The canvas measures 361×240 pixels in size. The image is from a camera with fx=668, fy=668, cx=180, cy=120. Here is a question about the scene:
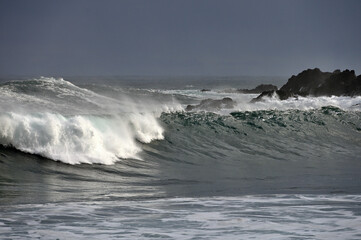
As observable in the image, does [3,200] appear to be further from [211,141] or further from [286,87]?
[286,87]

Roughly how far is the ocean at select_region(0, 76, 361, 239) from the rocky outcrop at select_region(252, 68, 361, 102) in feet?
40.9

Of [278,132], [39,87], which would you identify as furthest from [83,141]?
[39,87]

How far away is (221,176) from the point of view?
47.0 ft

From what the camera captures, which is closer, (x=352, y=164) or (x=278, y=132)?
(x=352, y=164)

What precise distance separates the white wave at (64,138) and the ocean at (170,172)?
3cm

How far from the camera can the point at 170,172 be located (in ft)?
49.0

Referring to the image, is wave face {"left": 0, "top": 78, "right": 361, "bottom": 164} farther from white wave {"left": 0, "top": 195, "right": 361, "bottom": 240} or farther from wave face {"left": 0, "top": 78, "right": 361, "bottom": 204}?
white wave {"left": 0, "top": 195, "right": 361, "bottom": 240}

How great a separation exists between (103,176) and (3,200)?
3.34m

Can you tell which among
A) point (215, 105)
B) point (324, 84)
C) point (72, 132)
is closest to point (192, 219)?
point (72, 132)

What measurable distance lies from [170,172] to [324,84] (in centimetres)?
2942

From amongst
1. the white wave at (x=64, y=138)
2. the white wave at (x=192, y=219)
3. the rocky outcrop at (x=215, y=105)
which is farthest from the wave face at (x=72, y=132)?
the rocky outcrop at (x=215, y=105)

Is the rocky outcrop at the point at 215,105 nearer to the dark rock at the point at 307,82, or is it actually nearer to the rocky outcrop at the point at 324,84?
the rocky outcrop at the point at 324,84

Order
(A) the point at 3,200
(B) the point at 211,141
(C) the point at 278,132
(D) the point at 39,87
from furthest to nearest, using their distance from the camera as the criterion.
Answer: (D) the point at 39,87 → (C) the point at 278,132 → (B) the point at 211,141 → (A) the point at 3,200

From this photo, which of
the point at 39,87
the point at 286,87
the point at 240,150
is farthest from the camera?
the point at 286,87
